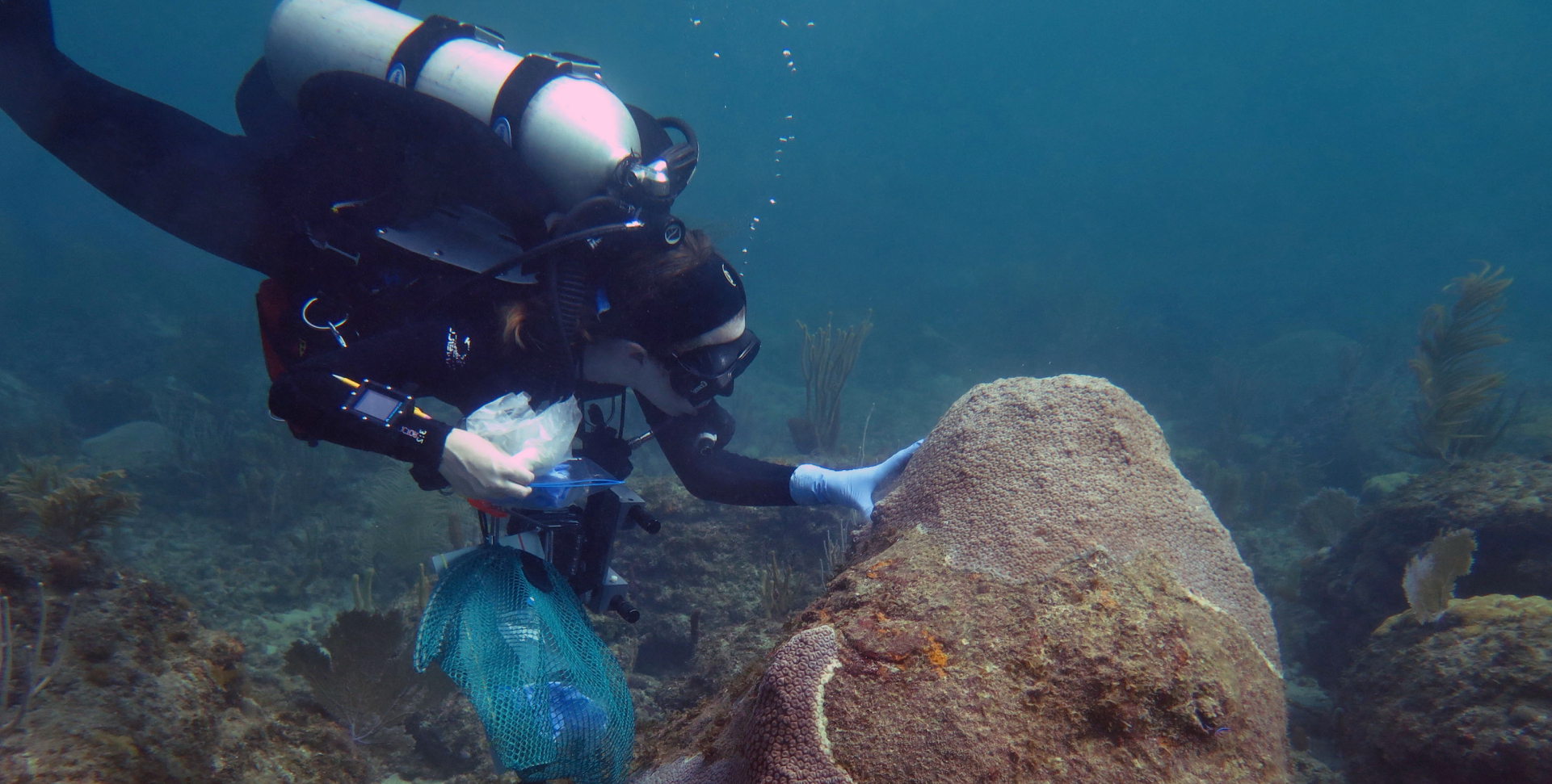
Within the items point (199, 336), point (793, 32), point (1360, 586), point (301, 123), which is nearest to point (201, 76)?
point (793, 32)

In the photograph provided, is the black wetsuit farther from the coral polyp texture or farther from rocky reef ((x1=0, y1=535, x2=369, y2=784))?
the coral polyp texture

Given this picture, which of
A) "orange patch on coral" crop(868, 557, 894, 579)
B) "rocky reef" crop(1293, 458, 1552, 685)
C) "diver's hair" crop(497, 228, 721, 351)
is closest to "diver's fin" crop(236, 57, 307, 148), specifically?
"diver's hair" crop(497, 228, 721, 351)

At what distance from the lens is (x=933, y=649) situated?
1.24 metres

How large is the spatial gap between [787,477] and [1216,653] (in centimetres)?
197

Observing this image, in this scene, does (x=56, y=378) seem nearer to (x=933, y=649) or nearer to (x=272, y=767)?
(x=272, y=767)

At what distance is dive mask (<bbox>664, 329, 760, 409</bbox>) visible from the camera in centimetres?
248

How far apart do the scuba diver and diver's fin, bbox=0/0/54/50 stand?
1 cm

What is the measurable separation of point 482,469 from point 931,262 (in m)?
50.6

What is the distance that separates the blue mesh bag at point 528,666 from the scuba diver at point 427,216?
0.38 meters

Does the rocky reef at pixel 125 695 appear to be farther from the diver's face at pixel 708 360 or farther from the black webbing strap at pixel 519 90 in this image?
the black webbing strap at pixel 519 90

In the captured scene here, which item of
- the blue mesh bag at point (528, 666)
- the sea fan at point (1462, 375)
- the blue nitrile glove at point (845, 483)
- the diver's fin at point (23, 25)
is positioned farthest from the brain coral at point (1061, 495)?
the sea fan at point (1462, 375)

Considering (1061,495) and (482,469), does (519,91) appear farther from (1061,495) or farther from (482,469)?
(1061,495)

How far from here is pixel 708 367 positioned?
249 cm

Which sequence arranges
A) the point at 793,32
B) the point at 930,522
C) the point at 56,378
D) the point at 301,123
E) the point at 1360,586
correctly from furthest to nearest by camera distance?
the point at 793,32 → the point at 56,378 → the point at 1360,586 → the point at 301,123 → the point at 930,522
